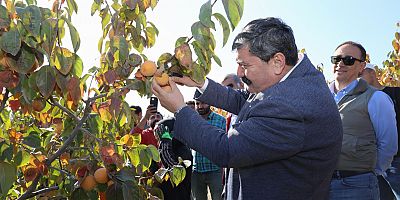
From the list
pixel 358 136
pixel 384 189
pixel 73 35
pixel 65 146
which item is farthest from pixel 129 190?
pixel 384 189

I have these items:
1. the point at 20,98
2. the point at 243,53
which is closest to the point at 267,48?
the point at 243,53

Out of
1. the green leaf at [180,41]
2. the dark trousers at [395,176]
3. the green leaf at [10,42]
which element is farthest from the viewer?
the dark trousers at [395,176]

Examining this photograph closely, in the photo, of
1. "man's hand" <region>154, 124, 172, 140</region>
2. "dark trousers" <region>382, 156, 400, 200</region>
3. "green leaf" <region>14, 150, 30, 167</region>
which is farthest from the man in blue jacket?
"man's hand" <region>154, 124, 172, 140</region>

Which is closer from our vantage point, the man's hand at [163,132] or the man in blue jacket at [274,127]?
the man in blue jacket at [274,127]

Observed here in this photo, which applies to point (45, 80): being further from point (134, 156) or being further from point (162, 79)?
point (134, 156)

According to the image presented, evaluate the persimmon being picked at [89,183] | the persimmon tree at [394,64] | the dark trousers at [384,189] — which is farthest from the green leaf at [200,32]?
the persimmon tree at [394,64]

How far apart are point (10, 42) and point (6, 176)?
1.33 feet

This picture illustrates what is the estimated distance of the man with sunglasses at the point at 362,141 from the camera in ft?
9.81

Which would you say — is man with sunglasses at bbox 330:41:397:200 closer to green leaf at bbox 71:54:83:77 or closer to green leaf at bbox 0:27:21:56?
green leaf at bbox 71:54:83:77

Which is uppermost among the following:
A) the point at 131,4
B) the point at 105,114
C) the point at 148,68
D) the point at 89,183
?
the point at 131,4

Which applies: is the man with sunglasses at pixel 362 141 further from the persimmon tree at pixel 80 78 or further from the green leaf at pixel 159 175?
the persimmon tree at pixel 80 78

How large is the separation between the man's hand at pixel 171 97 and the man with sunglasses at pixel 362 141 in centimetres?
157

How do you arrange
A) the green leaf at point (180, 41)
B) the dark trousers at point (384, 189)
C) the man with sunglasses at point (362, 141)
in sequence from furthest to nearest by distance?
1. the dark trousers at point (384, 189)
2. the man with sunglasses at point (362, 141)
3. the green leaf at point (180, 41)

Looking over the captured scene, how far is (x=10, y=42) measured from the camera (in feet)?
4.47
